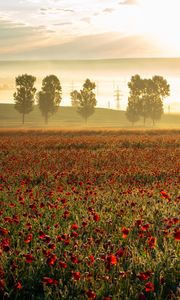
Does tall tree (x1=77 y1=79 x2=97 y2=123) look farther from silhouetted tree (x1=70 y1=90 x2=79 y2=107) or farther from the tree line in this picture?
silhouetted tree (x1=70 y1=90 x2=79 y2=107)

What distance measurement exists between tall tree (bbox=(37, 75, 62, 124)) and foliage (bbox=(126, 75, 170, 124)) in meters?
17.9

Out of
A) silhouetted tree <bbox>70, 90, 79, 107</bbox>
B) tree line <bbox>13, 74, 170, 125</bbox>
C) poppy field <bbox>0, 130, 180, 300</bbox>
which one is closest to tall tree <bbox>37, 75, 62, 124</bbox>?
tree line <bbox>13, 74, 170, 125</bbox>

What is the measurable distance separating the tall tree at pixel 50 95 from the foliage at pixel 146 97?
1791 cm

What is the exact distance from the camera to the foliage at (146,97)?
10625 cm

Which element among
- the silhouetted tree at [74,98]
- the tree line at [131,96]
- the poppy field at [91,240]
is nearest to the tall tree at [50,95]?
the tree line at [131,96]

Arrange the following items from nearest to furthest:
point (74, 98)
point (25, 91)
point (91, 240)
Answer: point (91, 240) → point (25, 91) → point (74, 98)

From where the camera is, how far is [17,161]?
15984 millimetres

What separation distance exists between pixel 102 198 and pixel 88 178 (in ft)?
11.6

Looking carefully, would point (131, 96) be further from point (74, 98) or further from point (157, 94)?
point (74, 98)

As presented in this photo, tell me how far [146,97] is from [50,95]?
23.6 m

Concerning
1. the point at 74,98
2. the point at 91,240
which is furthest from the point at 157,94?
the point at 91,240

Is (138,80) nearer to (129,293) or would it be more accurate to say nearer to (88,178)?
(88,178)

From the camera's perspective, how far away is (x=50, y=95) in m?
104

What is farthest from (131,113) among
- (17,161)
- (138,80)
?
(17,161)
